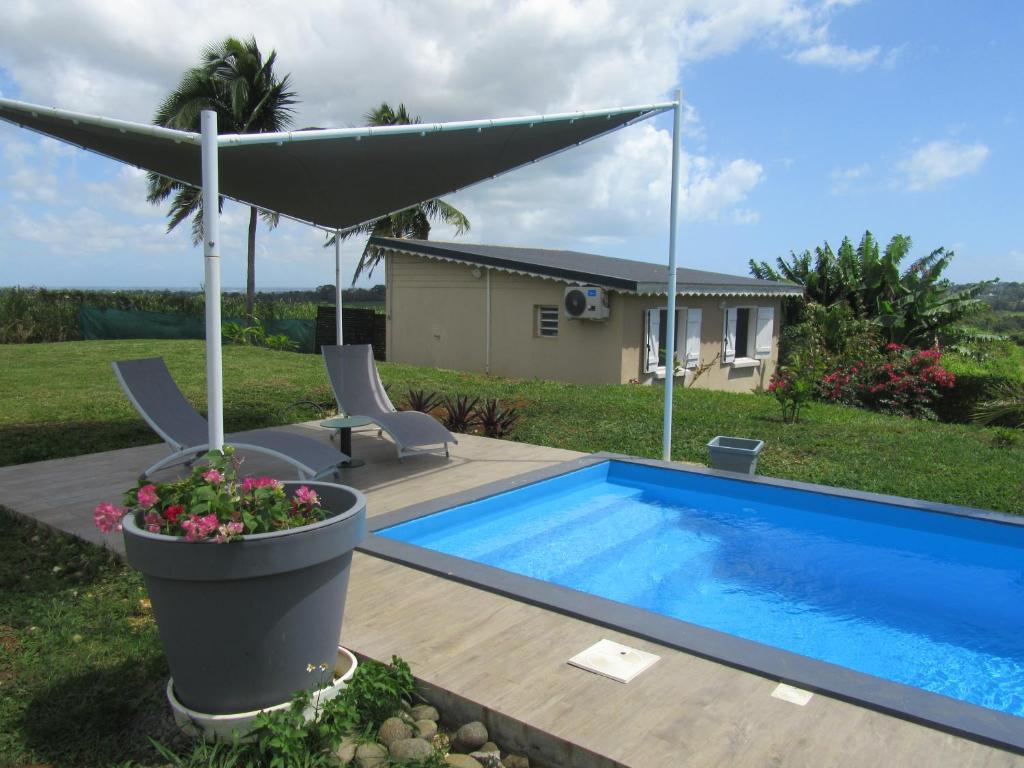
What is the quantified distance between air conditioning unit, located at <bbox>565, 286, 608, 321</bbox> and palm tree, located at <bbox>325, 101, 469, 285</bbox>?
14.0 m

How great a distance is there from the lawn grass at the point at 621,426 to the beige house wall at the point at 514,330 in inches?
92.5

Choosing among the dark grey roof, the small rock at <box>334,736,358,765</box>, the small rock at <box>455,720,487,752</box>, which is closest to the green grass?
the small rock at <box>334,736,358,765</box>

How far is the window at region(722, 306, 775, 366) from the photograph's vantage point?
19516mm

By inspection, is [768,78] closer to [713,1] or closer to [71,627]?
[713,1]

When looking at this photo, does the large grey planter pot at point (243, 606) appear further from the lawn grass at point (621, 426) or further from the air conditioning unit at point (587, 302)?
the air conditioning unit at point (587, 302)

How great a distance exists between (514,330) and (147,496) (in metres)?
15.2

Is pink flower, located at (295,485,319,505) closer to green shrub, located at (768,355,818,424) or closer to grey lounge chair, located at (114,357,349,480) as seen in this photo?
grey lounge chair, located at (114,357,349,480)

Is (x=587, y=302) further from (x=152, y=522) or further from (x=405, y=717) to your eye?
(x=152, y=522)

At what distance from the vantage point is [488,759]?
2865mm

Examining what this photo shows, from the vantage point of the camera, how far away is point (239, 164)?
6395mm

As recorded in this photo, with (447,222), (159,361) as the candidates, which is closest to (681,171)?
(159,361)

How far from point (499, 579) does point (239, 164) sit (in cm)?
426

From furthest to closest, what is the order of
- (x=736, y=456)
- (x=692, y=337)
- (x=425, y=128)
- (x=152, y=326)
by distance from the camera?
1. (x=152, y=326)
2. (x=692, y=337)
3. (x=736, y=456)
4. (x=425, y=128)

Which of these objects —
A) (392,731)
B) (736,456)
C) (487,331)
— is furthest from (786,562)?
(487,331)
